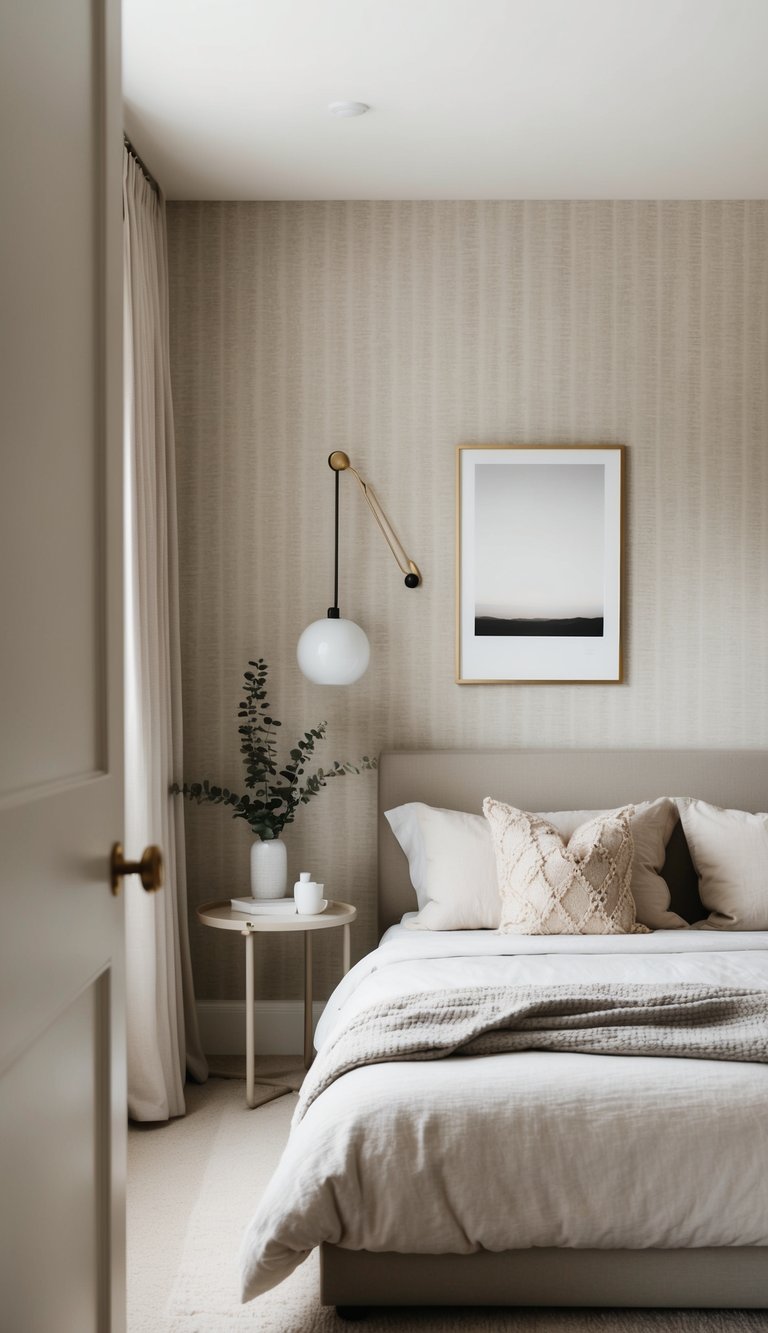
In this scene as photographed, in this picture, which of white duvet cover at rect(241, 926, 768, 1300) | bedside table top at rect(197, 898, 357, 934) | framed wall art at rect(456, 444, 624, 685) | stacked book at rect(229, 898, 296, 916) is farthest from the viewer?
framed wall art at rect(456, 444, 624, 685)

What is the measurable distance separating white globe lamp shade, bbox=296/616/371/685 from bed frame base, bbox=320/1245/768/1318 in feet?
6.15

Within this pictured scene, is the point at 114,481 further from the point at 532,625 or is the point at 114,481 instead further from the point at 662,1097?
the point at 532,625

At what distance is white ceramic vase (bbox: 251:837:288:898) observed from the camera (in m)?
3.74

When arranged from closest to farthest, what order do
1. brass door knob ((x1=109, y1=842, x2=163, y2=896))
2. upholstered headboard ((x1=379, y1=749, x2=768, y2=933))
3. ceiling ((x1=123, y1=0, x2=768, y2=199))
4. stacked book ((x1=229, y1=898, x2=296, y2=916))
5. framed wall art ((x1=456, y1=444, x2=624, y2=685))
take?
1. brass door knob ((x1=109, y1=842, x2=163, y2=896))
2. ceiling ((x1=123, y1=0, x2=768, y2=199))
3. stacked book ((x1=229, y1=898, x2=296, y2=916))
4. upholstered headboard ((x1=379, y1=749, x2=768, y2=933))
5. framed wall art ((x1=456, y1=444, x2=624, y2=685))

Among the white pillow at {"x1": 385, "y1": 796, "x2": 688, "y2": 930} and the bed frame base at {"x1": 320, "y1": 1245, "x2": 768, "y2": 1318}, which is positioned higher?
the white pillow at {"x1": 385, "y1": 796, "x2": 688, "y2": 930}

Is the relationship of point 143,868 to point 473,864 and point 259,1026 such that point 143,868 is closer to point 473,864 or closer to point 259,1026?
point 473,864

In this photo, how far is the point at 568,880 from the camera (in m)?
3.34

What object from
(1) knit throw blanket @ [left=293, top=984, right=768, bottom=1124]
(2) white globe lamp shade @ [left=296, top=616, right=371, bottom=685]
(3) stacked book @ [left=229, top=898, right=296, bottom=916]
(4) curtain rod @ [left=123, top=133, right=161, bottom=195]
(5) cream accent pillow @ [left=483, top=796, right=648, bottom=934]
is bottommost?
(3) stacked book @ [left=229, top=898, right=296, bottom=916]

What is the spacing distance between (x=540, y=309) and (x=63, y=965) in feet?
11.4

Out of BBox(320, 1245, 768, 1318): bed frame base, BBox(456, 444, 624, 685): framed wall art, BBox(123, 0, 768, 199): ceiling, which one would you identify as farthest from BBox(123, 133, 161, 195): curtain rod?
BBox(320, 1245, 768, 1318): bed frame base

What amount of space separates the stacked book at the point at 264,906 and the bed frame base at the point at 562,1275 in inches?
55.9

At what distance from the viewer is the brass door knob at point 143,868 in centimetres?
126

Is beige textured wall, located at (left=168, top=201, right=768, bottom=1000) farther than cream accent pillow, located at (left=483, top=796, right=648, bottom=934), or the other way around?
beige textured wall, located at (left=168, top=201, right=768, bottom=1000)

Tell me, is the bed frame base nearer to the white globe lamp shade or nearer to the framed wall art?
the white globe lamp shade
